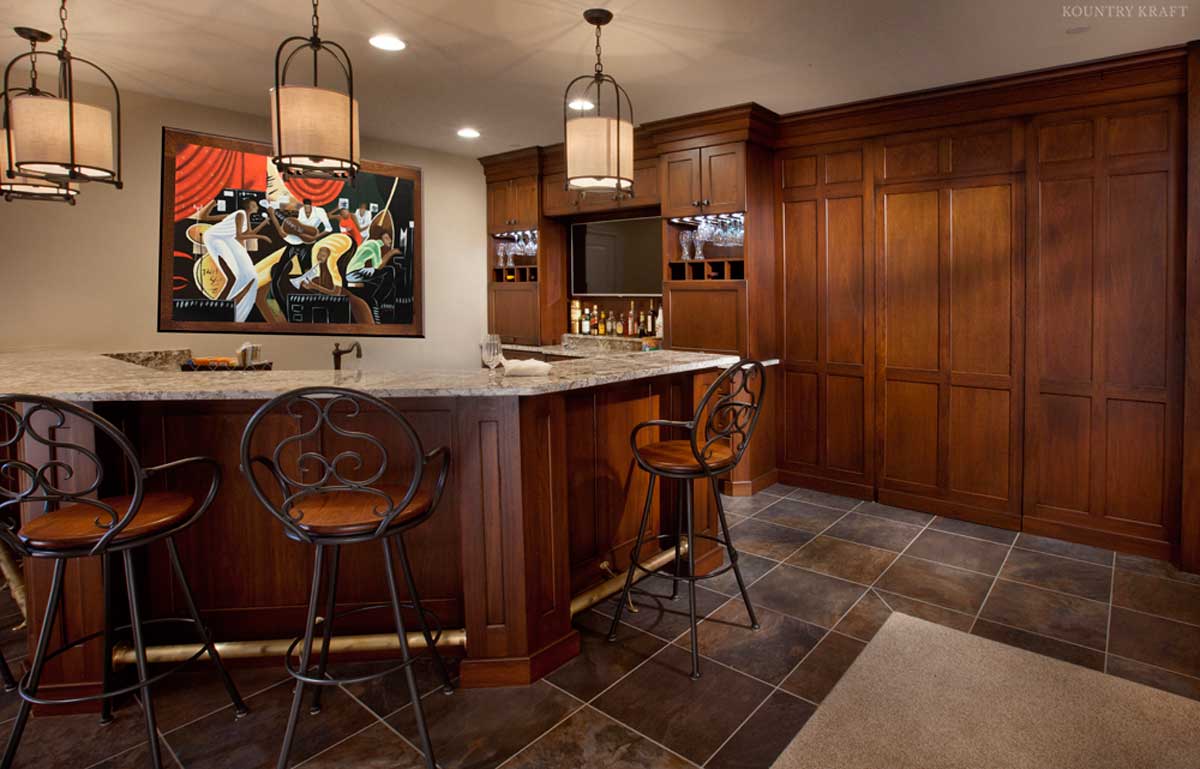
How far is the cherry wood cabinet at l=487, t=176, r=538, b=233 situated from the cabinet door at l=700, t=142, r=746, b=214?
5.74ft

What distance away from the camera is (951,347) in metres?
4.41

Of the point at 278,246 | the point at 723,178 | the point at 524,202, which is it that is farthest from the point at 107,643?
the point at 524,202

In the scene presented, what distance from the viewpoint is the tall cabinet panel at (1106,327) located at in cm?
370

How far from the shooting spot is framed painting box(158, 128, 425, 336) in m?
4.80

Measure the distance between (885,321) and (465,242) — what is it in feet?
11.9

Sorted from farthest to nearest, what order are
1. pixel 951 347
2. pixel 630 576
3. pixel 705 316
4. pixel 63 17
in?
pixel 705 316 < pixel 951 347 < pixel 63 17 < pixel 630 576

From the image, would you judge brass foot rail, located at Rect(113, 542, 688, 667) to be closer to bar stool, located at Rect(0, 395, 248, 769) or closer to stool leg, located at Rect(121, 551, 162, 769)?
bar stool, located at Rect(0, 395, 248, 769)

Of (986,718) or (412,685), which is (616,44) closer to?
(412,685)

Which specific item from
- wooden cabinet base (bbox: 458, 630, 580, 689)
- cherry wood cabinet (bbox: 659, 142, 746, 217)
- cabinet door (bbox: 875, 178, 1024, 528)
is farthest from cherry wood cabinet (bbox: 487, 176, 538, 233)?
wooden cabinet base (bbox: 458, 630, 580, 689)

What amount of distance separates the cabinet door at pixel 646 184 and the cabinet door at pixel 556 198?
1.95 ft

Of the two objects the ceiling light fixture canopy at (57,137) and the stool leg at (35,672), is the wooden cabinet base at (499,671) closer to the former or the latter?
the stool leg at (35,672)

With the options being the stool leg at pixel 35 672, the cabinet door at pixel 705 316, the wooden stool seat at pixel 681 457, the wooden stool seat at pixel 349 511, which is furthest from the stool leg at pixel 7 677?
the cabinet door at pixel 705 316

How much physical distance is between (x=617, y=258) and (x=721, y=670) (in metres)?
4.03

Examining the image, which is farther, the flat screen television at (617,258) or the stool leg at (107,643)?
the flat screen television at (617,258)
